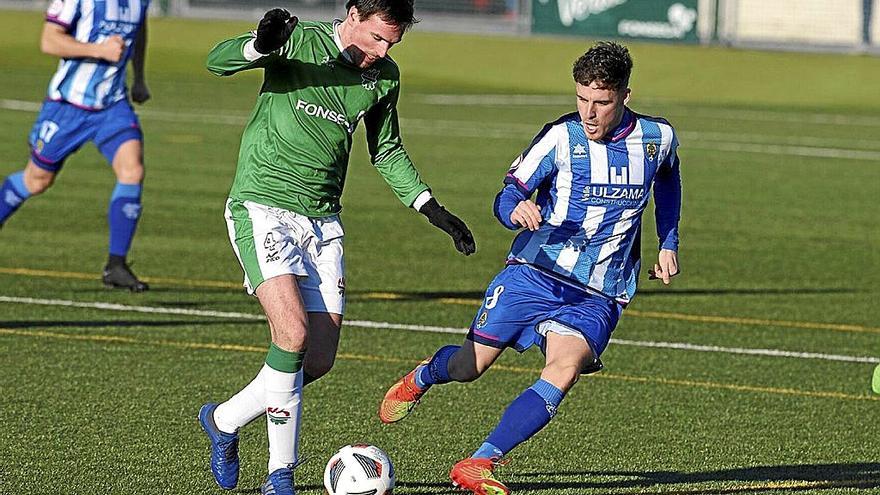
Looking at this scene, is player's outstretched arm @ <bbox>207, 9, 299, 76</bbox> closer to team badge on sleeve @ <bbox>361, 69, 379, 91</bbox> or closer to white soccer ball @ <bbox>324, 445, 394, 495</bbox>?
team badge on sleeve @ <bbox>361, 69, 379, 91</bbox>

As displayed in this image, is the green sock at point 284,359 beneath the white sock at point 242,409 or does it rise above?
above

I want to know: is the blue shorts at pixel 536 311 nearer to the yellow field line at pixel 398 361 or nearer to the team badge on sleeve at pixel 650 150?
the team badge on sleeve at pixel 650 150

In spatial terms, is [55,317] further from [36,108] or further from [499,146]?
[36,108]

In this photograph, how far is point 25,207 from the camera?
49.5 feet

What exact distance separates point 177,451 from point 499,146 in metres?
15.8

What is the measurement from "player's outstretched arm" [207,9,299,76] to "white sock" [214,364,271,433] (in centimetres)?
116

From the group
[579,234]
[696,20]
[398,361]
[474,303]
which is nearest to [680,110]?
[696,20]

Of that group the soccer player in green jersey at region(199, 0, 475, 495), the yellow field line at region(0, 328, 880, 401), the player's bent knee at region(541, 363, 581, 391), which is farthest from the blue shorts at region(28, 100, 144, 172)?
the player's bent knee at region(541, 363, 581, 391)

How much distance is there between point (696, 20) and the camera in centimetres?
3231

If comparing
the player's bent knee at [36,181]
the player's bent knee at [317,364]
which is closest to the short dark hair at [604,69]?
the player's bent knee at [317,364]

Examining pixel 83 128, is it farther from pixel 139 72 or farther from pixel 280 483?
pixel 280 483

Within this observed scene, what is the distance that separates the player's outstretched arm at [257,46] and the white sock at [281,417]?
112 centimetres

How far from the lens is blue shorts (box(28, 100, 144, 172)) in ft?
36.0

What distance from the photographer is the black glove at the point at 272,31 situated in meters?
5.85
